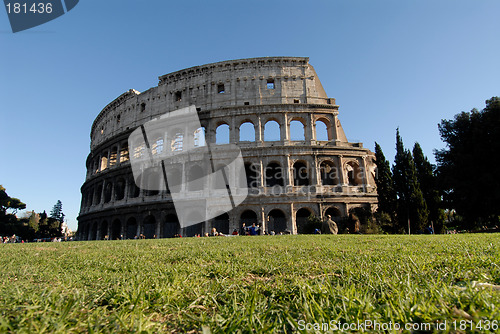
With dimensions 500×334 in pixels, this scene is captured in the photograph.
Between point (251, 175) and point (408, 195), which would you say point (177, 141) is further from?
point (408, 195)

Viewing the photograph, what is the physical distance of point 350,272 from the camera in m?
2.92

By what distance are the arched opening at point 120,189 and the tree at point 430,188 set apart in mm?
34596

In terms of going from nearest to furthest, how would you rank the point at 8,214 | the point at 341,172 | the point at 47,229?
the point at 341,172
the point at 8,214
the point at 47,229

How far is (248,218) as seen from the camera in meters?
27.6

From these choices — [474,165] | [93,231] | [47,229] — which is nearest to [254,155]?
[474,165]

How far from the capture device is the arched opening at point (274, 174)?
2827 cm

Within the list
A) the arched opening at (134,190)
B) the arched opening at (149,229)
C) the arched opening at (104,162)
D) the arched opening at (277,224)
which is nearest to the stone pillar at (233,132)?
the arched opening at (277,224)

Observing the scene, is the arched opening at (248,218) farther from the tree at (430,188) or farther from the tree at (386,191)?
the tree at (430,188)

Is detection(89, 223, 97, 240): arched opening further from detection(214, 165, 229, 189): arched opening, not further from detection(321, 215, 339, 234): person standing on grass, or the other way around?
detection(321, 215, 339, 234): person standing on grass

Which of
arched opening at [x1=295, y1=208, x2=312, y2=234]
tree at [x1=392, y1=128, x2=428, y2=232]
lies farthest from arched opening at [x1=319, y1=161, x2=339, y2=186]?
tree at [x1=392, y1=128, x2=428, y2=232]

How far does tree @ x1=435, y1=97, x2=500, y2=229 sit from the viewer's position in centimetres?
2156

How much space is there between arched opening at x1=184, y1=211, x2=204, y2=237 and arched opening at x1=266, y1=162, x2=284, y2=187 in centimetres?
814

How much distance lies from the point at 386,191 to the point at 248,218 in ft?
44.8

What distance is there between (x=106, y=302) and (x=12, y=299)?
0.66m
